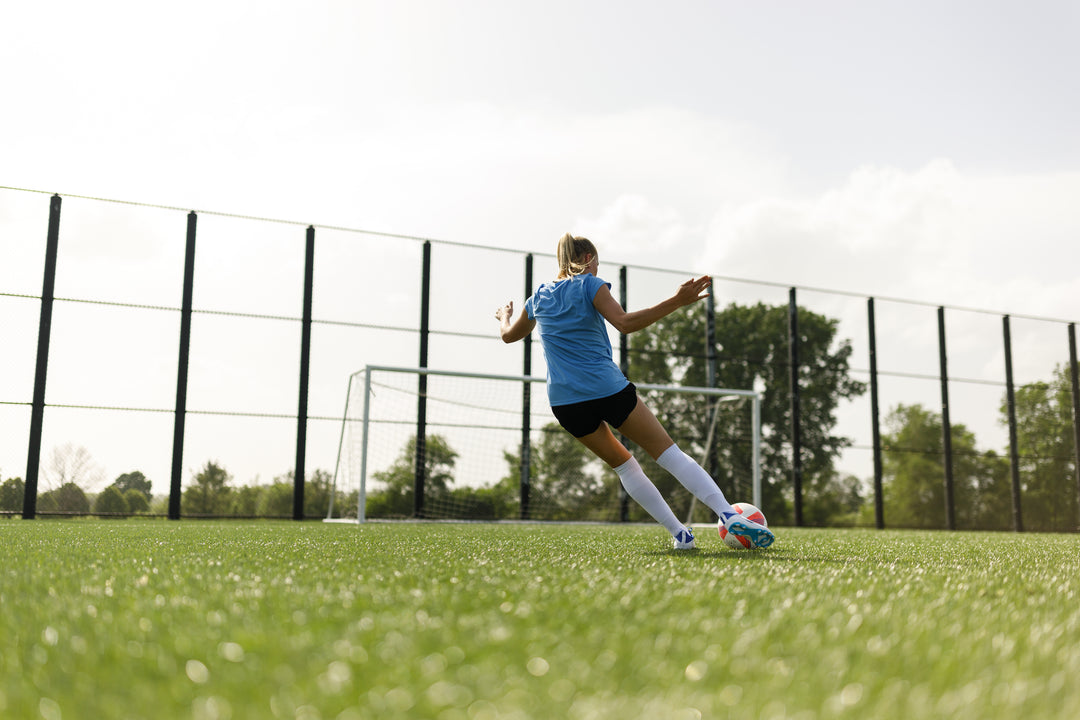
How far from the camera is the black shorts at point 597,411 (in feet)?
12.8

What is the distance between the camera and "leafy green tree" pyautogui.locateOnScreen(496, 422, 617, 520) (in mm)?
12359

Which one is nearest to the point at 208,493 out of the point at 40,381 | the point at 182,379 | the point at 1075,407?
the point at 182,379

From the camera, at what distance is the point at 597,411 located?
396cm

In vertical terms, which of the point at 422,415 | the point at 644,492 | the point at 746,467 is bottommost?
the point at 644,492

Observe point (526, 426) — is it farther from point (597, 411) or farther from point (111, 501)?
point (597, 411)

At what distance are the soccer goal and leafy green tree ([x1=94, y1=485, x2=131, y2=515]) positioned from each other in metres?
2.58

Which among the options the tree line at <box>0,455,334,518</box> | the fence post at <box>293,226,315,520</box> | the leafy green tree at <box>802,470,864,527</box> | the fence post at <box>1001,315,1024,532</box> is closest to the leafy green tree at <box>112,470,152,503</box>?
the tree line at <box>0,455,334,518</box>

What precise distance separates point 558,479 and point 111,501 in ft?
20.6

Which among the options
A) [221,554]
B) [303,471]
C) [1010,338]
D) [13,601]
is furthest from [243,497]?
[1010,338]

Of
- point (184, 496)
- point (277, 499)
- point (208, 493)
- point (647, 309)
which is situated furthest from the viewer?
point (277, 499)

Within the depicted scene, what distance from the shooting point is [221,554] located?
3.40m

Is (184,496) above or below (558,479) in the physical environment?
below

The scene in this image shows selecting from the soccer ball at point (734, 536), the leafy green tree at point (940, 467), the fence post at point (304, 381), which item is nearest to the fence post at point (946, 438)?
the leafy green tree at point (940, 467)

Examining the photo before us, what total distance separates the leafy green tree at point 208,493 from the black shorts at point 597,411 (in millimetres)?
8333
